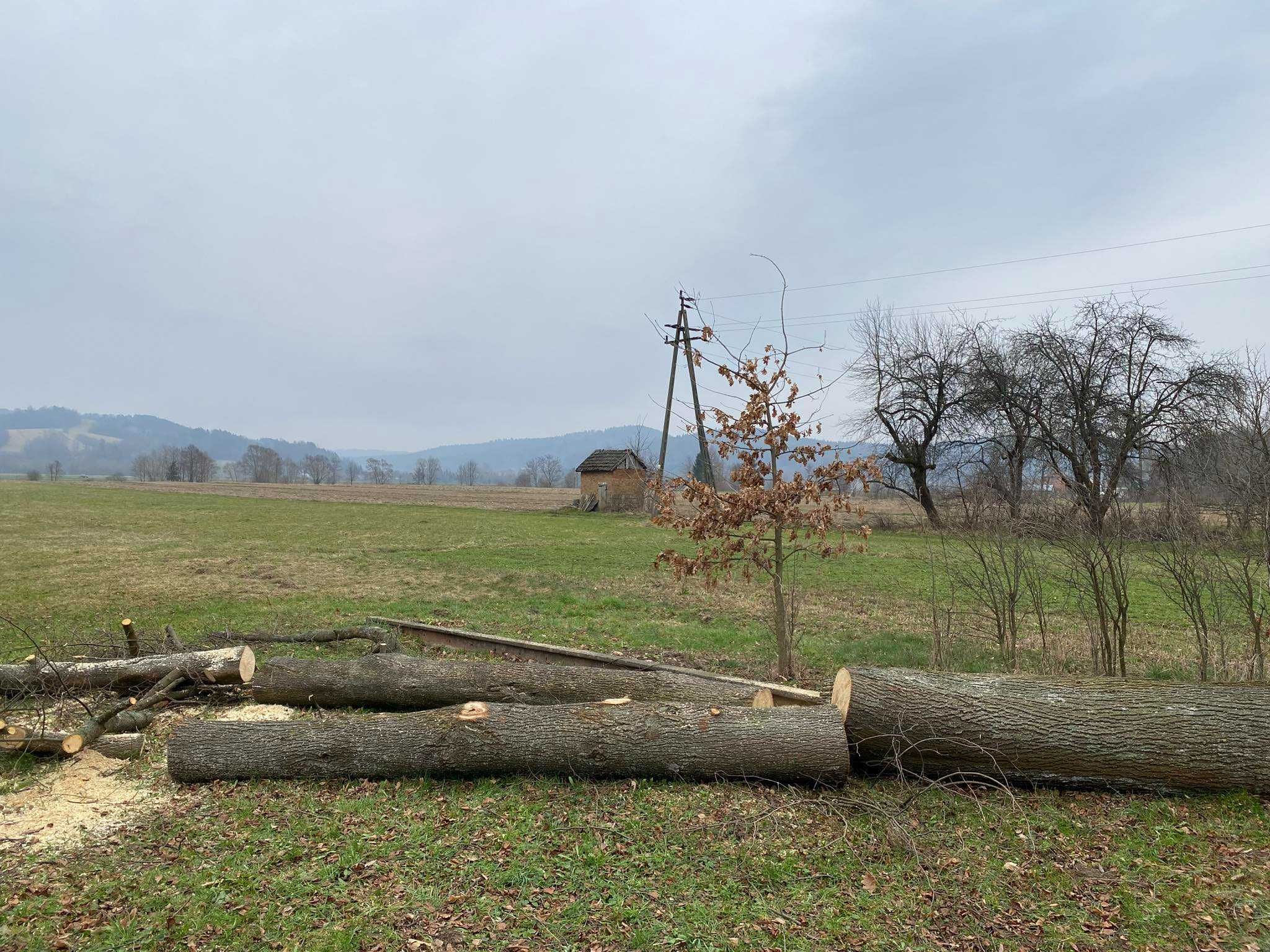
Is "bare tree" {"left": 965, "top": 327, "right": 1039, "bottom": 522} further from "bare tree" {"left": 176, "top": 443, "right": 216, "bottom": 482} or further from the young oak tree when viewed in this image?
"bare tree" {"left": 176, "top": 443, "right": 216, "bottom": 482}

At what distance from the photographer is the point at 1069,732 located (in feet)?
15.9

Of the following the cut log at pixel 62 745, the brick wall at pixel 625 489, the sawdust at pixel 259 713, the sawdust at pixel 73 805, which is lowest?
the sawdust at pixel 73 805

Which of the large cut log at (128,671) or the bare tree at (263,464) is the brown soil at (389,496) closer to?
the large cut log at (128,671)

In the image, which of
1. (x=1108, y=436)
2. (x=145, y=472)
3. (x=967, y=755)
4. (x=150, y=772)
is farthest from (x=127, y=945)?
(x=145, y=472)

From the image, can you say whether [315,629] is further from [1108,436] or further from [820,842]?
[1108,436]

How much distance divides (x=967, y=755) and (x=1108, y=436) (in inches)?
956

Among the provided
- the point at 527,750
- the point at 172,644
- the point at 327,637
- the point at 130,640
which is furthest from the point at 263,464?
the point at 527,750

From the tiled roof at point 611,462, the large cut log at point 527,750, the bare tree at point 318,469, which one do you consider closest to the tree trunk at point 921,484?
the tiled roof at point 611,462

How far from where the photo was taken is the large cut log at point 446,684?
19.8ft

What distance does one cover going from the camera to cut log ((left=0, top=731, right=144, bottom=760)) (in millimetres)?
5125

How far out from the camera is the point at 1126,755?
475 cm

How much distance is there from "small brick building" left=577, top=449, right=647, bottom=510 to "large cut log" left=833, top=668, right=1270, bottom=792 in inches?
1196

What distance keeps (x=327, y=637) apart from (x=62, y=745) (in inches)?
136

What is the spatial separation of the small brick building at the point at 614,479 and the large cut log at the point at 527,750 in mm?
30470
